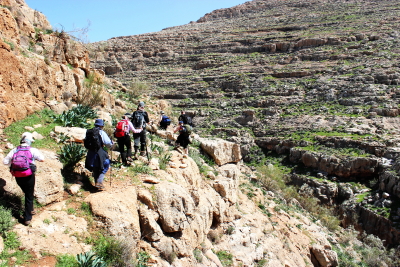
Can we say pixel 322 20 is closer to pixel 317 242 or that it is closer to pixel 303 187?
pixel 303 187

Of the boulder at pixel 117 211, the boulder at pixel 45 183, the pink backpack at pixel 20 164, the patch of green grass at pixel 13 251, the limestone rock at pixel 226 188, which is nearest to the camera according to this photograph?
the patch of green grass at pixel 13 251

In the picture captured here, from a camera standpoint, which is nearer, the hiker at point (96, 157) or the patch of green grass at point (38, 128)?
the hiker at point (96, 157)

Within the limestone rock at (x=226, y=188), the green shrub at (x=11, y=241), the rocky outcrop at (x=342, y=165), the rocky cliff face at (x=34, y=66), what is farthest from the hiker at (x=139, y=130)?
the rocky outcrop at (x=342, y=165)

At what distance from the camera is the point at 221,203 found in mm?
8320

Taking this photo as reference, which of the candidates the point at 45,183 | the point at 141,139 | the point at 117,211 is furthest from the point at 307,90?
the point at 45,183

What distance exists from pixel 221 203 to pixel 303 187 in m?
15.1

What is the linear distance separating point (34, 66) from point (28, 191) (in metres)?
4.60

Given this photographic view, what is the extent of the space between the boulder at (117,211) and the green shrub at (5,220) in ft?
3.91

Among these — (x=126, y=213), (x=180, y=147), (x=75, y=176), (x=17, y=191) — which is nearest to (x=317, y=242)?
(x=180, y=147)

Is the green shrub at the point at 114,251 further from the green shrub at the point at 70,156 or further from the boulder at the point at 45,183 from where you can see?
the green shrub at the point at 70,156

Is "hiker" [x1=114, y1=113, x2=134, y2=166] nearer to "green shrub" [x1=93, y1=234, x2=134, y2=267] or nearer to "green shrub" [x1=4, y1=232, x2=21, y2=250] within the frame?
"green shrub" [x1=93, y1=234, x2=134, y2=267]

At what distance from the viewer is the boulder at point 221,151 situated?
1072 centimetres

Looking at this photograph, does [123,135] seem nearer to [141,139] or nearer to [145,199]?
[141,139]

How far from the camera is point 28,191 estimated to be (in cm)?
415
